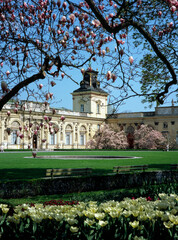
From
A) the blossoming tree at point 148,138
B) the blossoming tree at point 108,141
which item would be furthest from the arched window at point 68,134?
the blossoming tree at point 148,138

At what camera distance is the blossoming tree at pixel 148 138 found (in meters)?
61.6

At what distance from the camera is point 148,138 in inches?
2432

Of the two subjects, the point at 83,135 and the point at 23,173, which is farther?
the point at 83,135

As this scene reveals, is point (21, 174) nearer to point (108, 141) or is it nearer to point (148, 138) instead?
point (108, 141)

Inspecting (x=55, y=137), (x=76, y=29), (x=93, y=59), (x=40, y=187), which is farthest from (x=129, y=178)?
(x=55, y=137)

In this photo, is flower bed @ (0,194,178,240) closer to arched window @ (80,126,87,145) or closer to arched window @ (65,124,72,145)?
arched window @ (65,124,72,145)

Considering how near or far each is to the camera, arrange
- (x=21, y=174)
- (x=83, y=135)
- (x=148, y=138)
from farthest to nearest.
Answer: (x=83, y=135) → (x=148, y=138) → (x=21, y=174)

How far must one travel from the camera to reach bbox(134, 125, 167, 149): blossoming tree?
61625 mm

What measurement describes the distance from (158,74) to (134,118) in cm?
5510

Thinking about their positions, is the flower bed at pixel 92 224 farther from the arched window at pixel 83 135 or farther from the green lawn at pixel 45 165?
the arched window at pixel 83 135

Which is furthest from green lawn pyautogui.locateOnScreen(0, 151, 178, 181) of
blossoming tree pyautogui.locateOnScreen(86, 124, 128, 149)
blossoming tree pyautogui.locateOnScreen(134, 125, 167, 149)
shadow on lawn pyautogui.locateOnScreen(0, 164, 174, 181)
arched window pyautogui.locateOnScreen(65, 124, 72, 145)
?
arched window pyautogui.locateOnScreen(65, 124, 72, 145)

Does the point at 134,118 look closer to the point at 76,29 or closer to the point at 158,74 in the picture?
the point at 158,74

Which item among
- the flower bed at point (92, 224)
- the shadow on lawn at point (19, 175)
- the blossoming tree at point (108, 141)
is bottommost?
the shadow on lawn at point (19, 175)

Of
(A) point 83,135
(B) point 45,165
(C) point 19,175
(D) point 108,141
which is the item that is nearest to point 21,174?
(C) point 19,175
